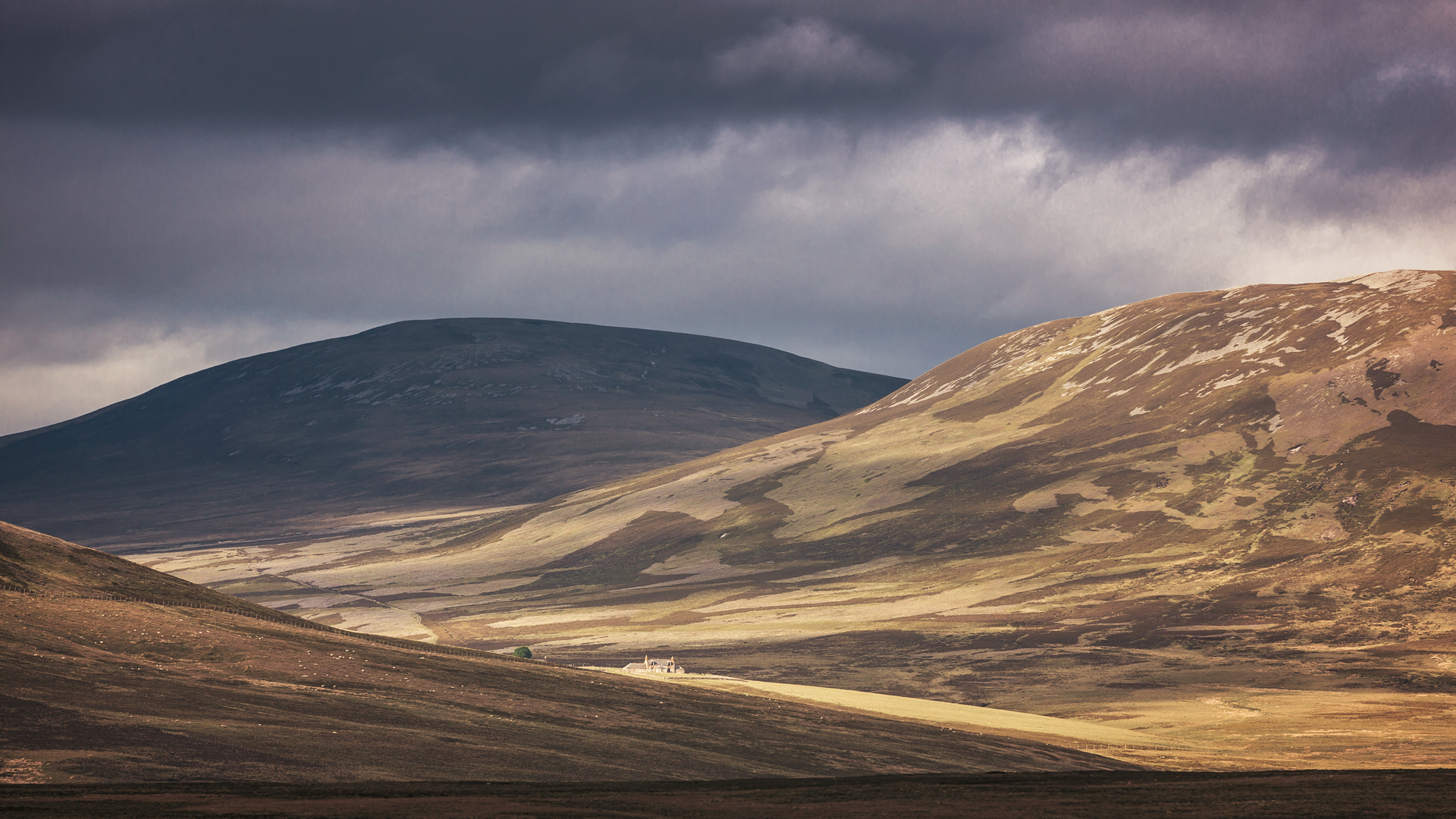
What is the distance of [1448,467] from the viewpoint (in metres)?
195

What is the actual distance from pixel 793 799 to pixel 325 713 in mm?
25018

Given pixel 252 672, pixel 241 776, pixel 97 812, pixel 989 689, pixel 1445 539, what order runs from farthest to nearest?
pixel 1445 539 → pixel 989 689 → pixel 252 672 → pixel 241 776 → pixel 97 812

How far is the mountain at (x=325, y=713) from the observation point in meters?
45.8

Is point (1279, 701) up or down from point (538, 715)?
down

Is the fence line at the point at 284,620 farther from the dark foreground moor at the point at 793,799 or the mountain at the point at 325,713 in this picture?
the dark foreground moor at the point at 793,799

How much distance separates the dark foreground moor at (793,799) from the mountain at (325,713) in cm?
382

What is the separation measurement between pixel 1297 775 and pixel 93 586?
72.1 meters

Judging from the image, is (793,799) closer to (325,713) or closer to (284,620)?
(325,713)

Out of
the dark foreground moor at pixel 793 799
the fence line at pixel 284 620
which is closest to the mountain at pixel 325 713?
the fence line at pixel 284 620

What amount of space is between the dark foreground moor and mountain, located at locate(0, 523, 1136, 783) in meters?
3.82

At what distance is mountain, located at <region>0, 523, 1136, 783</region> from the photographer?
4575 cm

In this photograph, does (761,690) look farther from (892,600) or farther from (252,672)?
(892,600)

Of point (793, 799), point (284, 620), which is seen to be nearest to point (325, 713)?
point (793, 799)

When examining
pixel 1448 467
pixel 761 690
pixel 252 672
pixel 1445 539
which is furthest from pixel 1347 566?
pixel 252 672
